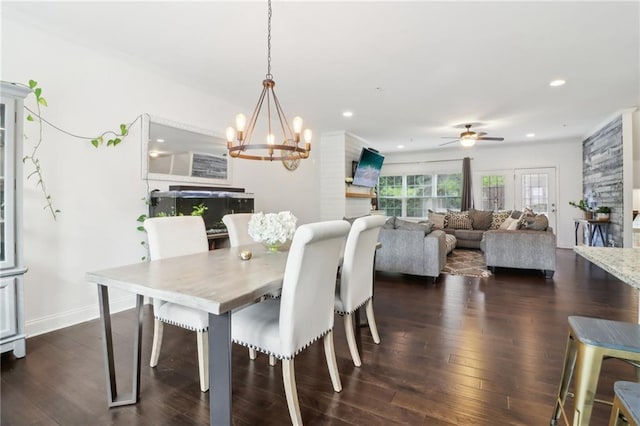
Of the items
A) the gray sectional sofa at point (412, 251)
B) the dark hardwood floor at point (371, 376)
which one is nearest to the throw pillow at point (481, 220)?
the gray sectional sofa at point (412, 251)

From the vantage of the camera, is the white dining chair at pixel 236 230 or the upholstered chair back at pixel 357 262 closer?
the upholstered chair back at pixel 357 262

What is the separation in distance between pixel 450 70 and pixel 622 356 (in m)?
3.13

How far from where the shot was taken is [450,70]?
3434mm

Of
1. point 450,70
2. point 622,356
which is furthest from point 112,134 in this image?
point 622,356

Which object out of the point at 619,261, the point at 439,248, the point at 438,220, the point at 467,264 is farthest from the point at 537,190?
the point at 619,261

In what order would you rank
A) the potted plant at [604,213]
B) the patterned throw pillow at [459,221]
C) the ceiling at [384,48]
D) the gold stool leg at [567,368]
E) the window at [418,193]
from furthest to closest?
the window at [418,193] < the patterned throw pillow at [459,221] < the potted plant at [604,213] < the ceiling at [384,48] < the gold stool leg at [567,368]

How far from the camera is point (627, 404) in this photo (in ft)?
2.61

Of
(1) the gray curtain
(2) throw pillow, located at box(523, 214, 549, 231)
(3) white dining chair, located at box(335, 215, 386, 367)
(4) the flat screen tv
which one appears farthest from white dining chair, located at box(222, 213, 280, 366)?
(1) the gray curtain

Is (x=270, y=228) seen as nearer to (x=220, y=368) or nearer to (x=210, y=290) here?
A: (x=210, y=290)

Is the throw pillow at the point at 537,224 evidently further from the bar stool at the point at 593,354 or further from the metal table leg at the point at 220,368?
the metal table leg at the point at 220,368

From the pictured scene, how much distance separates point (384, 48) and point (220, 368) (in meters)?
2.92

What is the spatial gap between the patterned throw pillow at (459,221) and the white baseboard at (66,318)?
638cm

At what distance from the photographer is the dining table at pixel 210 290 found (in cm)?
123

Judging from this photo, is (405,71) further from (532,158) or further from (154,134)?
(532,158)
